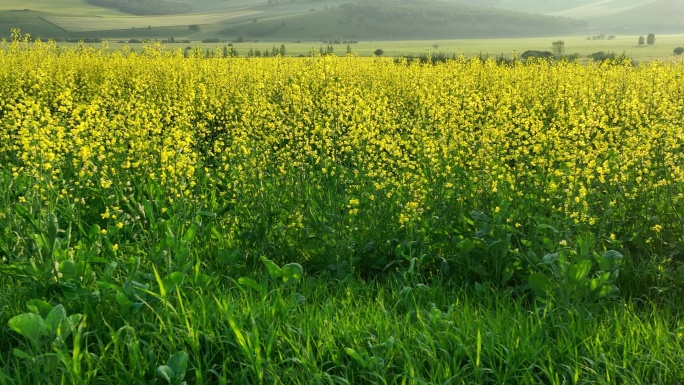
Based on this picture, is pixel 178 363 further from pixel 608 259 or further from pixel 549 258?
pixel 608 259

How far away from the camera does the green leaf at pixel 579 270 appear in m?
3.17

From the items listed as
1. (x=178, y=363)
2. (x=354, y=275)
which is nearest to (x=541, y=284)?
(x=354, y=275)

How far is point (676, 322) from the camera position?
10.5 feet

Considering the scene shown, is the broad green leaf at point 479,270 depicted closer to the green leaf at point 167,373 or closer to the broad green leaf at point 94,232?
the green leaf at point 167,373

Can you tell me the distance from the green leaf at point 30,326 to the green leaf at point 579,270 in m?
2.68

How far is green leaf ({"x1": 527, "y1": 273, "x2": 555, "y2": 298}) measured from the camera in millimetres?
3324

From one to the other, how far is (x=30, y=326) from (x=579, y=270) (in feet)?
9.08

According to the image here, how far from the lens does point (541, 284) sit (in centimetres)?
335

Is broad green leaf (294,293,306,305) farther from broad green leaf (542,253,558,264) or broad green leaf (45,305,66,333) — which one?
broad green leaf (542,253,558,264)

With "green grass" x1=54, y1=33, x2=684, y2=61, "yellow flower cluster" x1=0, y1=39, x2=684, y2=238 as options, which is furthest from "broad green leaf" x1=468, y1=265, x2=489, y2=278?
"green grass" x1=54, y1=33, x2=684, y2=61

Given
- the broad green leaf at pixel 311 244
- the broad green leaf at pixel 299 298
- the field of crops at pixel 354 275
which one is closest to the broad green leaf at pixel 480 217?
the field of crops at pixel 354 275

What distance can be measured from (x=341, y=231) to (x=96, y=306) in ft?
5.23

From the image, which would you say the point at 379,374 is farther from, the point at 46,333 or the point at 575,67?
the point at 575,67

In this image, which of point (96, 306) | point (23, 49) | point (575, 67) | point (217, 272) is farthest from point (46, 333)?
point (23, 49)
